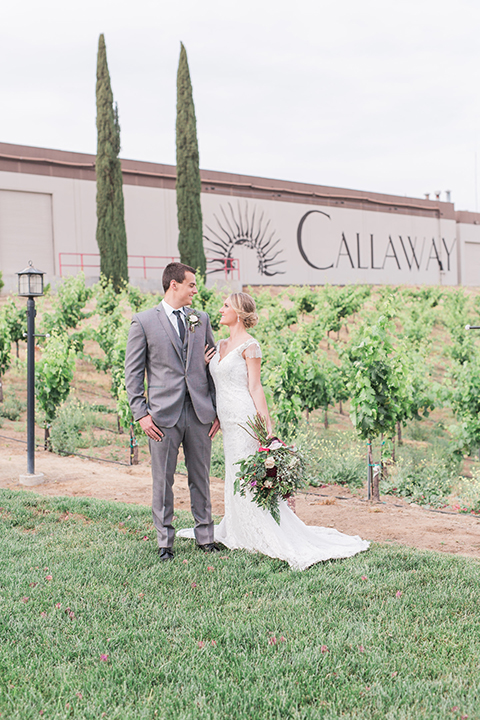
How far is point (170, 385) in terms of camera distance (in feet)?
12.7

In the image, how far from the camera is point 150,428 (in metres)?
3.82

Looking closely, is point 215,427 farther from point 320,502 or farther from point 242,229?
Result: point 242,229

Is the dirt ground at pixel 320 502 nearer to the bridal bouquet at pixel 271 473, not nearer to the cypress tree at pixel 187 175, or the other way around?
the bridal bouquet at pixel 271 473

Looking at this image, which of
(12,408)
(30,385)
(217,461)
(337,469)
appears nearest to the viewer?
(30,385)

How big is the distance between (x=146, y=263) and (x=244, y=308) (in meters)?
19.5

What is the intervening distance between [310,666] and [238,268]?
23122mm

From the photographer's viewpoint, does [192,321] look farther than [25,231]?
No

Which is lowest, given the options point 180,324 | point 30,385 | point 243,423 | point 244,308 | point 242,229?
point 243,423

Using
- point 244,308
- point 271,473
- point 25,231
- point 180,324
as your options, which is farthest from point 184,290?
point 25,231

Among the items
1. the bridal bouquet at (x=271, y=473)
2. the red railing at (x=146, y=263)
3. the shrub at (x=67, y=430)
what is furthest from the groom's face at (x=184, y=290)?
the red railing at (x=146, y=263)

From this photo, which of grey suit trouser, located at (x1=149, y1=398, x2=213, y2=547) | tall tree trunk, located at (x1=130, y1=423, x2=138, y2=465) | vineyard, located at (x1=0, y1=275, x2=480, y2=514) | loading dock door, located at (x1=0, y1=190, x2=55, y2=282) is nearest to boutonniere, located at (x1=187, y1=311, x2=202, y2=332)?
grey suit trouser, located at (x1=149, y1=398, x2=213, y2=547)

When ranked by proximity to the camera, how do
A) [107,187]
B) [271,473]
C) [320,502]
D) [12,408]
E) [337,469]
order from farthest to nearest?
[107,187] < [12,408] < [337,469] < [320,502] < [271,473]

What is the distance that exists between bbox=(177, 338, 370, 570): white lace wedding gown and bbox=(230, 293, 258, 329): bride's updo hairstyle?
128 mm

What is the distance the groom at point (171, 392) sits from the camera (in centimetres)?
385
